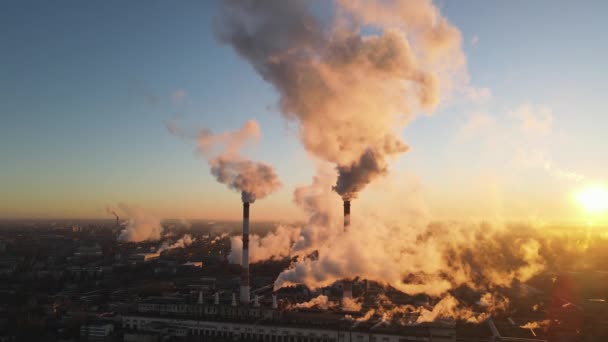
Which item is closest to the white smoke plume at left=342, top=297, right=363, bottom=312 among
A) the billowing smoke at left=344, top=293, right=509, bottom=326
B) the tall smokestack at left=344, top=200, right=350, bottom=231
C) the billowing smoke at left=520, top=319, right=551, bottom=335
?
the billowing smoke at left=344, top=293, right=509, bottom=326

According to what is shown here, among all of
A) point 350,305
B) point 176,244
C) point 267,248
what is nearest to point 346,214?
point 350,305

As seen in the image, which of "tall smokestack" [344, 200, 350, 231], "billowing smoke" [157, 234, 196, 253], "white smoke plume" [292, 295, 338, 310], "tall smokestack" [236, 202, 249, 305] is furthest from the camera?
"billowing smoke" [157, 234, 196, 253]

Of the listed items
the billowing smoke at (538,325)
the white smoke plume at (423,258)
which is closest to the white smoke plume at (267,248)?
the white smoke plume at (423,258)

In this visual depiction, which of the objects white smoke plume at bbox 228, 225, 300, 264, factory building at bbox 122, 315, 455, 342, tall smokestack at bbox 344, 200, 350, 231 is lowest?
factory building at bbox 122, 315, 455, 342

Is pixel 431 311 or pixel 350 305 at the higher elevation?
pixel 431 311

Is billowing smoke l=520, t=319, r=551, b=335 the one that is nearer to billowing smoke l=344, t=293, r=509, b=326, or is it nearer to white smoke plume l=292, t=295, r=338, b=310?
billowing smoke l=344, t=293, r=509, b=326

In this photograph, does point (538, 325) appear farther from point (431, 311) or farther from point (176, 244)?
point (176, 244)

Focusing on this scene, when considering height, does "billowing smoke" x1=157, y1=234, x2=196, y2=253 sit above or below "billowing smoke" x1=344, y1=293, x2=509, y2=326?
below

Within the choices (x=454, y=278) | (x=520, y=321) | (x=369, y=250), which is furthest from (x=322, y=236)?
(x=520, y=321)

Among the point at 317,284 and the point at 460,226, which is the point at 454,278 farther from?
the point at 317,284

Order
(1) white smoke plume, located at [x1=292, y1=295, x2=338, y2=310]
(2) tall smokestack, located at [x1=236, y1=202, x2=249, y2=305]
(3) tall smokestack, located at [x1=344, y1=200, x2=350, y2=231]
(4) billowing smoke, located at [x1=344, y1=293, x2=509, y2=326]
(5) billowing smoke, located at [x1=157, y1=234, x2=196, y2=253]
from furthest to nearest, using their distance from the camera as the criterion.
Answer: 1. (5) billowing smoke, located at [x1=157, y1=234, x2=196, y2=253]
2. (3) tall smokestack, located at [x1=344, y1=200, x2=350, y2=231]
3. (2) tall smokestack, located at [x1=236, y1=202, x2=249, y2=305]
4. (1) white smoke plume, located at [x1=292, y1=295, x2=338, y2=310]
5. (4) billowing smoke, located at [x1=344, y1=293, x2=509, y2=326]

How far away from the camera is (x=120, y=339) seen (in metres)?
26.8

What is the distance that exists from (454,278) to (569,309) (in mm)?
10001

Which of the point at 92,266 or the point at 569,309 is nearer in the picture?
the point at 569,309
